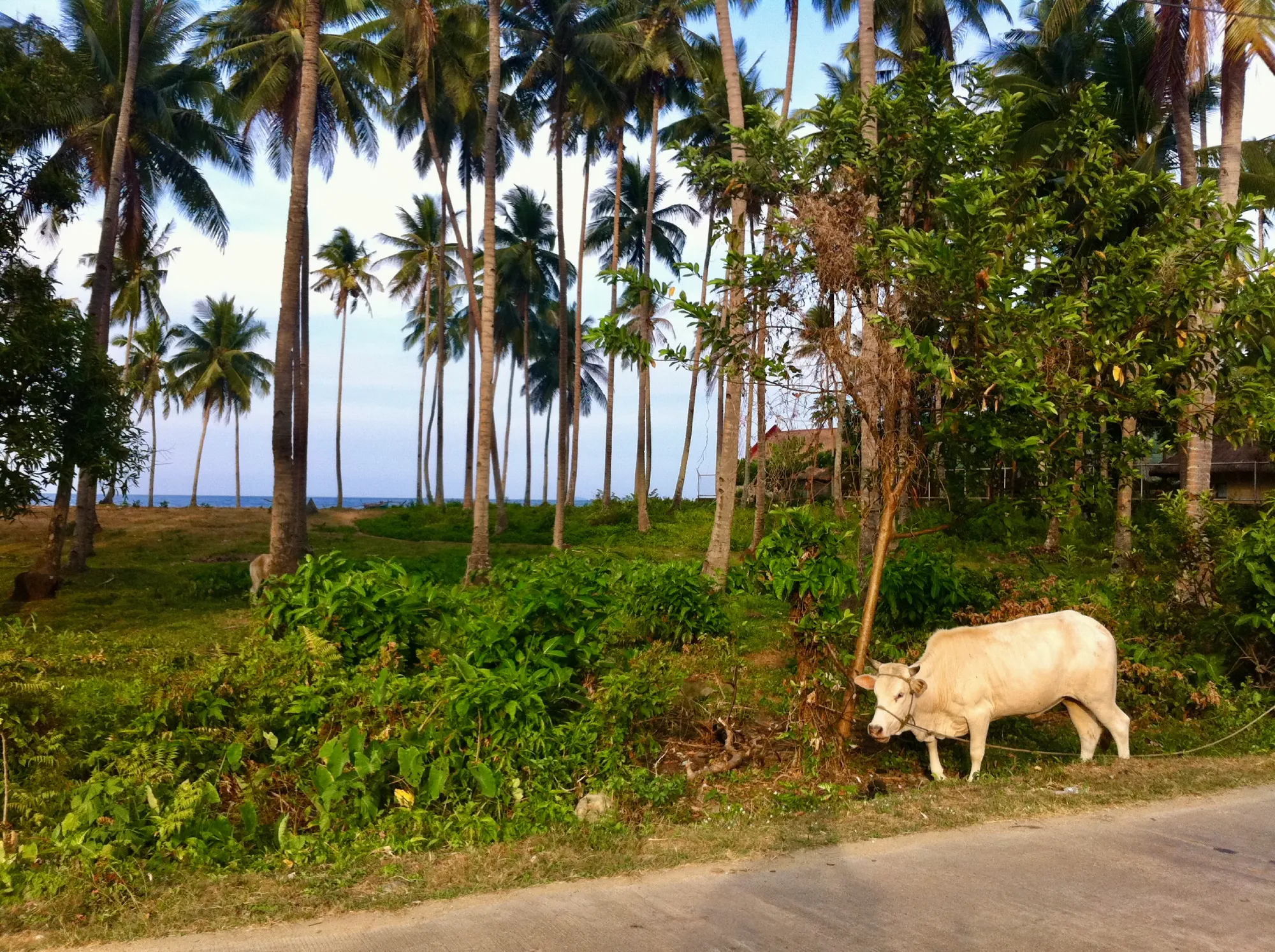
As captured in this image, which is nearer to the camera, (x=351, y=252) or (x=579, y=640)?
(x=579, y=640)

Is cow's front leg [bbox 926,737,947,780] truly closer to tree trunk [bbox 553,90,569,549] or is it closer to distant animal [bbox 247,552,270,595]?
distant animal [bbox 247,552,270,595]

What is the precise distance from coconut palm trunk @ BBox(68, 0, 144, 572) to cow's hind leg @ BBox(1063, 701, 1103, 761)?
16.7m

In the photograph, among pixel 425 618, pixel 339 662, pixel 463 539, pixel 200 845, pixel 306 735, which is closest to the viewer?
pixel 200 845

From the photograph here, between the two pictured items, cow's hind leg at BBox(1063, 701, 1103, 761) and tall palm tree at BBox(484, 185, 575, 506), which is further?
tall palm tree at BBox(484, 185, 575, 506)

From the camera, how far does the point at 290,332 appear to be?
16688 mm

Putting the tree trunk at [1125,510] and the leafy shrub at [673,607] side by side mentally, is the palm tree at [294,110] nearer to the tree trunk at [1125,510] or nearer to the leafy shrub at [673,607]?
the leafy shrub at [673,607]

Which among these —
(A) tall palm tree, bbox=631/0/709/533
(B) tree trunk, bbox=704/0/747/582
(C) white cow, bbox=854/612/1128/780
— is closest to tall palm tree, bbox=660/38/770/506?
(A) tall palm tree, bbox=631/0/709/533

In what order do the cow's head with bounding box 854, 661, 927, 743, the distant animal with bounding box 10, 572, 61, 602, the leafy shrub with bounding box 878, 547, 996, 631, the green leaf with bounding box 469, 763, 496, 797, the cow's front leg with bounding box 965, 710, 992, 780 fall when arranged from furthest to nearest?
the distant animal with bounding box 10, 572, 61, 602
the leafy shrub with bounding box 878, 547, 996, 631
the cow's front leg with bounding box 965, 710, 992, 780
the cow's head with bounding box 854, 661, 927, 743
the green leaf with bounding box 469, 763, 496, 797

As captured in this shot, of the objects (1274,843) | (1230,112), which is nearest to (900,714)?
(1274,843)

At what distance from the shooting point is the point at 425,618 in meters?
9.11

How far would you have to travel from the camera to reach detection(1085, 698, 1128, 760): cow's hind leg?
26.2 ft

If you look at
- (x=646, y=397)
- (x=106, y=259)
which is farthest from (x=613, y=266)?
(x=106, y=259)

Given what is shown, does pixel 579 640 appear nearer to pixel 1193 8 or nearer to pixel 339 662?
pixel 339 662

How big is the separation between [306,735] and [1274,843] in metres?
6.32
